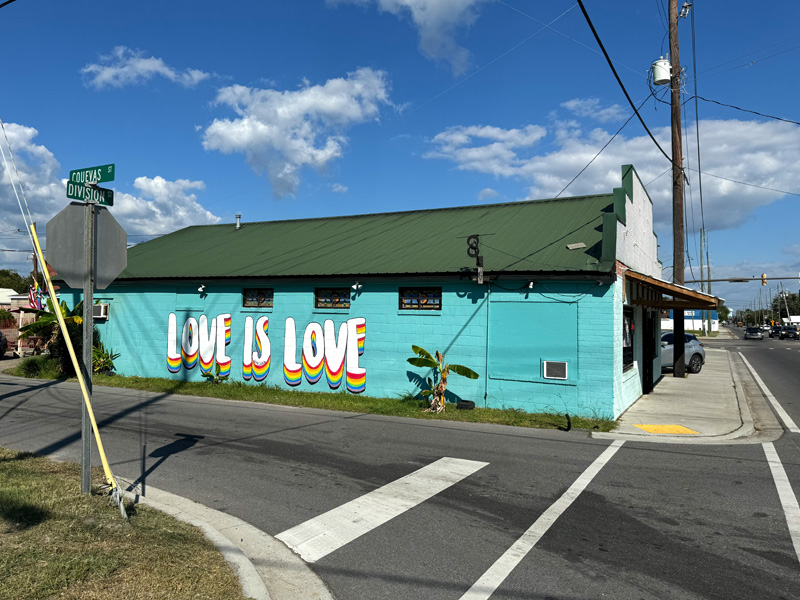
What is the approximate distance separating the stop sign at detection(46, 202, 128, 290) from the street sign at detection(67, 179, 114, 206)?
0.27 ft

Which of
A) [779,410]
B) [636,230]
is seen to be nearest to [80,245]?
[636,230]

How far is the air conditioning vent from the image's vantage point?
12.7m

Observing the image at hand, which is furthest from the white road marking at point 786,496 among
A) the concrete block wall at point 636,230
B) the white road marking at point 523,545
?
the concrete block wall at point 636,230

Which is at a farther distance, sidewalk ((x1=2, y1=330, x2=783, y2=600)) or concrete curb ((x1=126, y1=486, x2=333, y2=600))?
sidewalk ((x1=2, y1=330, x2=783, y2=600))

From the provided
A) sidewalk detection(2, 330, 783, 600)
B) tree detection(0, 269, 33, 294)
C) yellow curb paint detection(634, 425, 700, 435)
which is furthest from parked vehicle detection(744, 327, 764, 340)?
tree detection(0, 269, 33, 294)

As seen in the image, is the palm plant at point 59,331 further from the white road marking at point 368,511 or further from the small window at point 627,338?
the small window at point 627,338

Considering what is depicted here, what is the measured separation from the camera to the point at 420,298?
14688 mm

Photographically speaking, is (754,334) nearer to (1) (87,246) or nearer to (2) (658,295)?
(2) (658,295)

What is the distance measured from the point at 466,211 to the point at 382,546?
15.1m

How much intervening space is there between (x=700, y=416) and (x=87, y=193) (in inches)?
511

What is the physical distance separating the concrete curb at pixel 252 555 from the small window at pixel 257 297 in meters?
10.7

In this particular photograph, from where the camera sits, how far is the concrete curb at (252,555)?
4.38 metres

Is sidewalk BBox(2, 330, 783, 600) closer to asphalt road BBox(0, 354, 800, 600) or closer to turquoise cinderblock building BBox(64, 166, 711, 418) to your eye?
Answer: asphalt road BBox(0, 354, 800, 600)

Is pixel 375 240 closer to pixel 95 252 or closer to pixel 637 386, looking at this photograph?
pixel 637 386
